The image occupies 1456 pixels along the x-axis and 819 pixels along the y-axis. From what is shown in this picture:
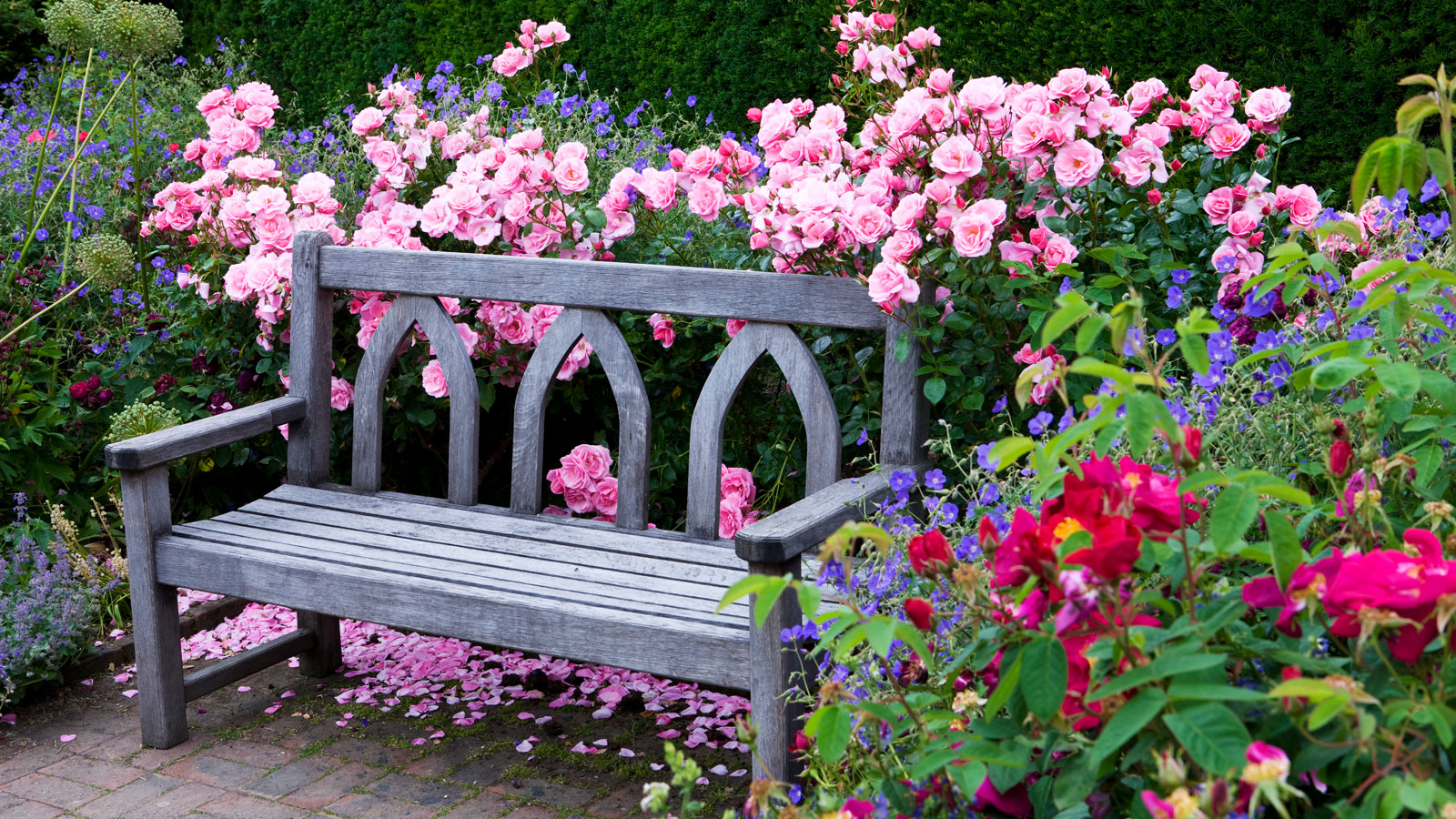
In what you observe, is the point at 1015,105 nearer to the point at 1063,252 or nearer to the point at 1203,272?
the point at 1063,252

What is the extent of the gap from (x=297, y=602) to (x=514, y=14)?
464 centimetres

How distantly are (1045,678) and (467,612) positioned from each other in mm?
1591

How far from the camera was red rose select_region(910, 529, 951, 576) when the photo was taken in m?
1.30

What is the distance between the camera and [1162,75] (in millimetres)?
4520

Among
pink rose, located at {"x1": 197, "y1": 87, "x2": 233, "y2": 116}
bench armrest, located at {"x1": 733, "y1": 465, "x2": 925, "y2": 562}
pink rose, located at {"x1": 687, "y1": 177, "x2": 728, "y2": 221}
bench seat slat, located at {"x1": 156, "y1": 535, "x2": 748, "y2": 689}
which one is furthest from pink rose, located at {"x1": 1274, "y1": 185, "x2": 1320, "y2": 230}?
pink rose, located at {"x1": 197, "y1": 87, "x2": 233, "y2": 116}

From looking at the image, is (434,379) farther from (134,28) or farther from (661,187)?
(134,28)

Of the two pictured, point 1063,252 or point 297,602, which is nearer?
point 1063,252

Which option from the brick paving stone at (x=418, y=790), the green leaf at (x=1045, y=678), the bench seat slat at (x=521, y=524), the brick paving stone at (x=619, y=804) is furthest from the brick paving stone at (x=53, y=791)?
the green leaf at (x=1045, y=678)

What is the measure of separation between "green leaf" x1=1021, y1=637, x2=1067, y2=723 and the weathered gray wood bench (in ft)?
3.26

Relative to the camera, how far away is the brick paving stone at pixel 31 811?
2674mm

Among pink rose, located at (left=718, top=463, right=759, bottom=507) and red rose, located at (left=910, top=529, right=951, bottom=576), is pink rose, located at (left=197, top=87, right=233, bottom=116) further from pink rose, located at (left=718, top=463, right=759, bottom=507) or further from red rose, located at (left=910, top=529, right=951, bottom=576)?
red rose, located at (left=910, top=529, right=951, bottom=576)

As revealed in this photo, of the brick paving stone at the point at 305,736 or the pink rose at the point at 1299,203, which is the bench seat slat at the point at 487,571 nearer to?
the brick paving stone at the point at 305,736

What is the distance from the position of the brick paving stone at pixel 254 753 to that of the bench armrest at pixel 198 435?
0.69 meters

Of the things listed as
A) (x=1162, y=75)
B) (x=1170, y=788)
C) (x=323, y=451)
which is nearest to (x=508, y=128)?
(x=323, y=451)
